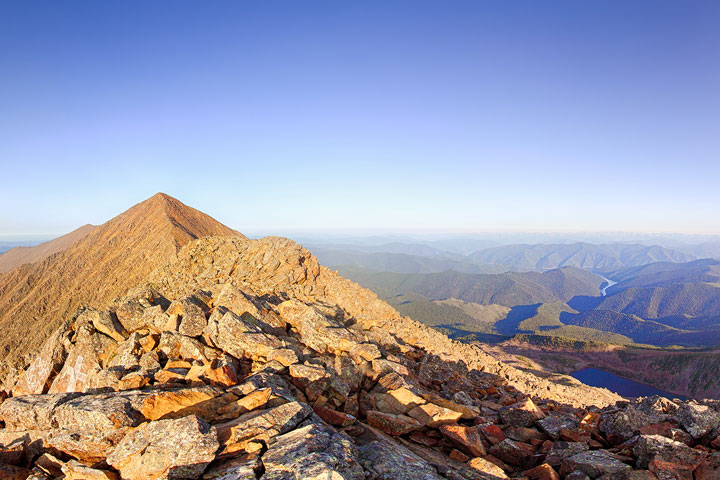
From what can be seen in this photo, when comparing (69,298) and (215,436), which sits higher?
(215,436)

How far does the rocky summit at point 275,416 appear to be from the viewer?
31.9 ft

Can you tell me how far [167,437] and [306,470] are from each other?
178 inches

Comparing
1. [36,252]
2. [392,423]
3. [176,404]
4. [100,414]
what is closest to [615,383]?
[392,423]

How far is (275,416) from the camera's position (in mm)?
11172

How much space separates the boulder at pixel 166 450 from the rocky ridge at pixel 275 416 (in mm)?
39

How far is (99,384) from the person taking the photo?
14.6 metres

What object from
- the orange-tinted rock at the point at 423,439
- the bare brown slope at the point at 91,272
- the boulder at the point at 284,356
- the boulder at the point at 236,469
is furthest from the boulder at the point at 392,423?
the bare brown slope at the point at 91,272

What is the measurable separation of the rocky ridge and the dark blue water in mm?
123030

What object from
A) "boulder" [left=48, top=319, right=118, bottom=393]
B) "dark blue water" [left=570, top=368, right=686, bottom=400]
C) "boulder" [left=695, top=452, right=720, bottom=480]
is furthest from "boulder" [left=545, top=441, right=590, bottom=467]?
"dark blue water" [left=570, top=368, right=686, bottom=400]

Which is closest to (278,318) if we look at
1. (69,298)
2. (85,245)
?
(69,298)

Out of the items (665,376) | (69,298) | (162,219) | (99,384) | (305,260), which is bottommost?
(665,376)

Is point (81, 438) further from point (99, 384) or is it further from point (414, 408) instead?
point (414, 408)

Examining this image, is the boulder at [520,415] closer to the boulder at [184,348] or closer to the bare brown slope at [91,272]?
the boulder at [184,348]

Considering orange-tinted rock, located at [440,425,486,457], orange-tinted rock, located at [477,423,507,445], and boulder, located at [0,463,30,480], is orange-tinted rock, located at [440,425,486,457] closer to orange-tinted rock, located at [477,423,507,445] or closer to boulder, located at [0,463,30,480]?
orange-tinted rock, located at [477,423,507,445]
